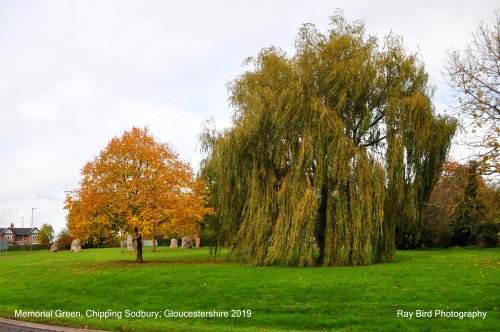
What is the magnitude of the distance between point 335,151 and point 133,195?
506 inches

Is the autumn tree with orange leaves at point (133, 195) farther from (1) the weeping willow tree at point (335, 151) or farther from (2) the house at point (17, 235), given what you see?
(2) the house at point (17, 235)

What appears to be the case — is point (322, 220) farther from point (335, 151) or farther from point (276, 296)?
point (276, 296)

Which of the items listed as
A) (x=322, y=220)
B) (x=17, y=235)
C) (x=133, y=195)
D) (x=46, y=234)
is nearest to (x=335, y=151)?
(x=322, y=220)

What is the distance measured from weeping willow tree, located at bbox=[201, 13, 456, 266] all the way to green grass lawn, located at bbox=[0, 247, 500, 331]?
2.16 metres

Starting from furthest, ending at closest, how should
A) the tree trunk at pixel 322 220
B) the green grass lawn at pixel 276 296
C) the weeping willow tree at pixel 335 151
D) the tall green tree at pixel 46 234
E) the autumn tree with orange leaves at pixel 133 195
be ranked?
the tall green tree at pixel 46 234
the autumn tree with orange leaves at pixel 133 195
the tree trunk at pixel 322 220
the weeping willow tree at pixel 335 151
the green grass lawn at pixel 276 296

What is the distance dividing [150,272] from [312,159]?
927 centimetres

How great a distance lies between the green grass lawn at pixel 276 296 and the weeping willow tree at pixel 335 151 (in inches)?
85.1

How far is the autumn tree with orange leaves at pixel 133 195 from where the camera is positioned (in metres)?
26.3

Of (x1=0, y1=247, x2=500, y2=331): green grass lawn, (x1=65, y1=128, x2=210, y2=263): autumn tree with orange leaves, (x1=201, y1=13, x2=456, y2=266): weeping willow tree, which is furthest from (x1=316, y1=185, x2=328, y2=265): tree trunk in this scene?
(x1=65, y1=128, x2=210, y2=263): autumn tree with orange leaves

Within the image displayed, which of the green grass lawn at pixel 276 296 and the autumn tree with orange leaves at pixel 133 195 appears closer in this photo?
the green grass lawn at pixel 276 296

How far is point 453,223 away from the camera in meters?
45.3

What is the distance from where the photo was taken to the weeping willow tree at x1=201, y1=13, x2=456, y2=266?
2059cm

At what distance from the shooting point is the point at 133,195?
27047mm

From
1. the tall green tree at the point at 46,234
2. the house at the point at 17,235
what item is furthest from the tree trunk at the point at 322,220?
the house at the point at 17,235
